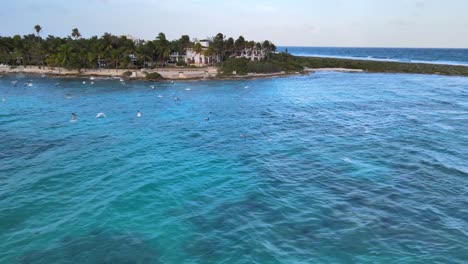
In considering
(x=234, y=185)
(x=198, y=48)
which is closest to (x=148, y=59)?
(x=198, y=48)

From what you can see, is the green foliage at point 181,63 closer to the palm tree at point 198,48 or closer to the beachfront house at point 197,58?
the beachfront house at point 197,58

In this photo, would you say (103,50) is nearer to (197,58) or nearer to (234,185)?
(197,58)

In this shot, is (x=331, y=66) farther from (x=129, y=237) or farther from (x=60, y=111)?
(x=129, y=237)

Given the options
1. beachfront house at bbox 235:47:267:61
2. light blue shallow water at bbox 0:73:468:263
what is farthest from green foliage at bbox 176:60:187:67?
light blue shallow water at bbox 0:73:468:263

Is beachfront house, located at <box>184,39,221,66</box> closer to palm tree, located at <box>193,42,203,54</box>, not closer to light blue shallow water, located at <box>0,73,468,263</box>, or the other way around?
palm tree, located at <box>193,42,203,54</box>

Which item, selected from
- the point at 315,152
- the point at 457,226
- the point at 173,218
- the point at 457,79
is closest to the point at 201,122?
the point at 315,152

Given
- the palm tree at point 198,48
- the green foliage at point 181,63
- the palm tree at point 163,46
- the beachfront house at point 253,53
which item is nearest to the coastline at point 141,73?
the palm tree at point 163,46
